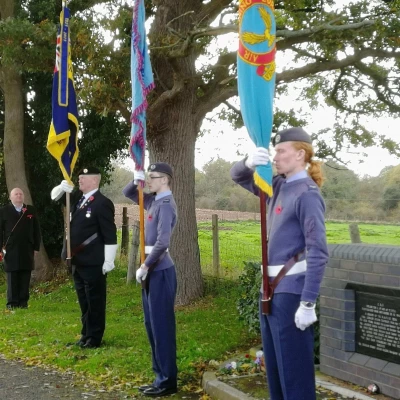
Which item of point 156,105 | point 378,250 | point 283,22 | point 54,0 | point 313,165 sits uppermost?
point 54,0

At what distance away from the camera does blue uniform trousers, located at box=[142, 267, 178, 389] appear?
5.66m

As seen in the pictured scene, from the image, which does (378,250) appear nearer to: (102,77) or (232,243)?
(102,77)

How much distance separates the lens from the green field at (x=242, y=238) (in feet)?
45.1

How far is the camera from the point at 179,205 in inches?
398

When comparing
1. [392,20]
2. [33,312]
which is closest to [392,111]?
[392,20]

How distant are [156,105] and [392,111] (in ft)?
15.0

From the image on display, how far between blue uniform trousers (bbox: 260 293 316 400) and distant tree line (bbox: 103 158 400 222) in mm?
7754

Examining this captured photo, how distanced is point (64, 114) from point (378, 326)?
472 centimetres

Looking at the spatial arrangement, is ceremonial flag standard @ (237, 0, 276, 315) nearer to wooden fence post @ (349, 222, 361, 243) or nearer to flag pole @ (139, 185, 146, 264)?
flag pole @ (139, 185, 146, 264)

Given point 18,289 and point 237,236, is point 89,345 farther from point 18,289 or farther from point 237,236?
point 237,236

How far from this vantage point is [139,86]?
21.0 ft

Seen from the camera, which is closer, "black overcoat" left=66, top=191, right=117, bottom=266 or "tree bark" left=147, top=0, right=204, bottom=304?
"black overcoat" left=66, top=191, right=117, bottom=266

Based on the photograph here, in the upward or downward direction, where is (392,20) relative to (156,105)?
upward

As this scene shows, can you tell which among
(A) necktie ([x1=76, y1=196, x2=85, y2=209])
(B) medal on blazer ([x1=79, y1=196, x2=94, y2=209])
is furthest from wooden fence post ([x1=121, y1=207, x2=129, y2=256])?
(B) medal on blazer ([x1=79, y1=196, x2=94, y2=209])
